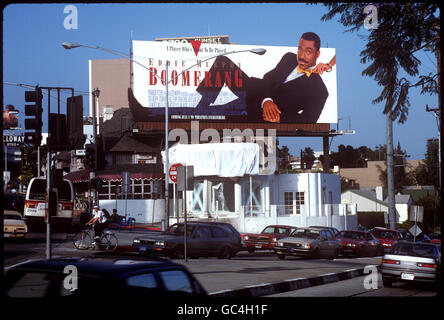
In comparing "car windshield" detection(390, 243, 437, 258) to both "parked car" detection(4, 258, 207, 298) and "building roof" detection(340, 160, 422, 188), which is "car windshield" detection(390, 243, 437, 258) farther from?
"building roof" detection(340, 160, 422, 188)

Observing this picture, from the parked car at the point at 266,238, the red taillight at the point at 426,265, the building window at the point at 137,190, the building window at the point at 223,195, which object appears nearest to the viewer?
the red taillight at the point at 426,265

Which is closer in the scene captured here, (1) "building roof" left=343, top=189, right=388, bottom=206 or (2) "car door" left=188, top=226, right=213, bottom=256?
(2) "car door" left=188, top=226, right=213, bottom=256

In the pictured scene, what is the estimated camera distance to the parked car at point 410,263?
1500cm

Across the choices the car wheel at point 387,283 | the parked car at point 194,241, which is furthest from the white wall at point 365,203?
the car wheel at point 387,283

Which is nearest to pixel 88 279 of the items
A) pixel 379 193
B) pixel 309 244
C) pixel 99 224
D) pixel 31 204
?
pixel 99 224

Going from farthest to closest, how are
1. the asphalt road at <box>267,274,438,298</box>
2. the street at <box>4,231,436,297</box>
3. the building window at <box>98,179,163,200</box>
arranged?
1. the building window at <box>98,179,163,200</box>
2. the asphalt road at <box>267,274,438,298</box>
3. the street at <box>4,231,436,297</box>

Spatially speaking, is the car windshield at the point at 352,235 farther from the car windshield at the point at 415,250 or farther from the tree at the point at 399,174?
the tree at the point at 399,174

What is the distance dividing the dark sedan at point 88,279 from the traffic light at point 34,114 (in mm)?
7919

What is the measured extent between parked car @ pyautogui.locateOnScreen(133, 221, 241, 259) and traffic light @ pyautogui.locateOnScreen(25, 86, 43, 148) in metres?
9.39

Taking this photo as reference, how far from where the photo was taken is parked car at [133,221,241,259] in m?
22.2

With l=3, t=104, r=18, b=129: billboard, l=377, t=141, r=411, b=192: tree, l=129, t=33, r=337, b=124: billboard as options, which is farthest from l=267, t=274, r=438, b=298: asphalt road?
l=377, t=141, r=411, b=192: tree

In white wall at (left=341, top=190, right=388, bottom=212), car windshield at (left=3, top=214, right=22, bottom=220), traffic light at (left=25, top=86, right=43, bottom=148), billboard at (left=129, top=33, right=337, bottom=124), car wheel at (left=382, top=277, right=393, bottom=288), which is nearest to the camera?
traffic light at (left=25, top=86, right=43, bottom=148)
